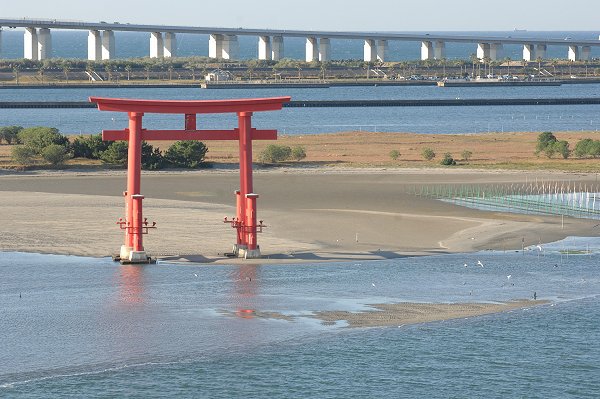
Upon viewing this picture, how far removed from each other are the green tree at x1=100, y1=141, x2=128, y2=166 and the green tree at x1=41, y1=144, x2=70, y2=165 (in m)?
2.05

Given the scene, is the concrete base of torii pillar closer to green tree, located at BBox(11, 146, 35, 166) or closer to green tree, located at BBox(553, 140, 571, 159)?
green tree, located at BBox(11, 146, 35, 166)

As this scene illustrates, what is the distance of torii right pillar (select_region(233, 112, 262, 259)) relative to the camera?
42031 mm

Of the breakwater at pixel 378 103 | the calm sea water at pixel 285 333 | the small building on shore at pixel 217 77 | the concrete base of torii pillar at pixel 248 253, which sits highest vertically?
the small building on shore at pixel 217 77

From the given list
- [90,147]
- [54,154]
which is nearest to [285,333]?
[54,154]

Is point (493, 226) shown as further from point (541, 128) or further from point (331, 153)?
point (541, 128)

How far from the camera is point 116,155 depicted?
66062 millimetres

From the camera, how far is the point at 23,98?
541ft

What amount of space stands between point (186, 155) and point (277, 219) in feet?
58.3

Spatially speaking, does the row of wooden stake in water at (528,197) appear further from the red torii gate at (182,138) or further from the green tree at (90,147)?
the green tree at (90,147)

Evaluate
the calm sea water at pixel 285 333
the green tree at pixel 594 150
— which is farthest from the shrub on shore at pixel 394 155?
the calm sea water at pixel 285 333

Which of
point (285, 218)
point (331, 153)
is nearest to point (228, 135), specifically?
point (285, 218)

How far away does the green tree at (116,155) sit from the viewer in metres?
66.0

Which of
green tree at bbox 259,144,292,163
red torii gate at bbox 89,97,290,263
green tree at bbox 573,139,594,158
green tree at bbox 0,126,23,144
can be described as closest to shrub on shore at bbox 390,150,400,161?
green tree at bbox 259,144,292,163

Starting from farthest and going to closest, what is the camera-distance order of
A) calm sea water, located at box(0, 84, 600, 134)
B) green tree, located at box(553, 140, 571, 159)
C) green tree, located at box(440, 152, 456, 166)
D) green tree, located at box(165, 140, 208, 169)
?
calm sea water, located at box(0, 84, 600, 134) < green tree, located at box(553, 140, 571, 159) < green tree, located at box(440, 152, 456, 166) < green tree, located at box(165, 140, 208, 169)
